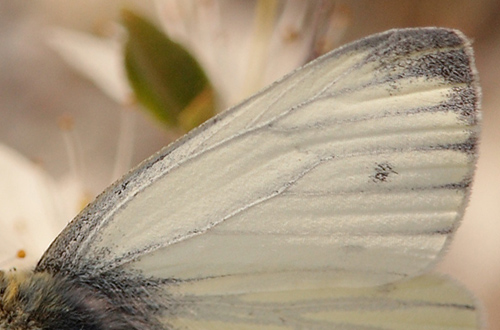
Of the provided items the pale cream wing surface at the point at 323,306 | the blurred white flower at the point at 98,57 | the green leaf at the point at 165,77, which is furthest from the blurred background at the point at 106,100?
the pale cream wing surface at the point at 323,306

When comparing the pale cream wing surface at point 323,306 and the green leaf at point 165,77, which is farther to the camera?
Result: the green leaf at point 165,77

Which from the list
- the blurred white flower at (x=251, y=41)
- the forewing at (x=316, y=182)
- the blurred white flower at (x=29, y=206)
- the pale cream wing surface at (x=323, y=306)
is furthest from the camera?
the blurred white flower at (x=251, y=41)

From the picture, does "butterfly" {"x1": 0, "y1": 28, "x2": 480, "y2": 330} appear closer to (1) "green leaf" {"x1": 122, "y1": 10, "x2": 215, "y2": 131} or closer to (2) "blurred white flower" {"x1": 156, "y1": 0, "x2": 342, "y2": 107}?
(1) "green leaf" {"x1": 122, "y1": 10, "x2": 215, "y2": 131}

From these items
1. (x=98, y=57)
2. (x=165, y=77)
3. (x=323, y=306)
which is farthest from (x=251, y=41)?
(x=323, y=306)

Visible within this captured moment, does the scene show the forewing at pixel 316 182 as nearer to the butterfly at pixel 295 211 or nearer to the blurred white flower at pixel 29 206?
the butterfly at pixel 295 211

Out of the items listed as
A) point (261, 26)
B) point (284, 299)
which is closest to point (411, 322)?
point (284, 299)

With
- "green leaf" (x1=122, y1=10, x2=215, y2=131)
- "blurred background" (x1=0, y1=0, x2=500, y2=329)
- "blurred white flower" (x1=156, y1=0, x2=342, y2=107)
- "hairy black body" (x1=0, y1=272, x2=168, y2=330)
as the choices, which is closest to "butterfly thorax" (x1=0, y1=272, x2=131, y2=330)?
"hairy black body" (x1=0, y1=272, x2=168, y2=330)

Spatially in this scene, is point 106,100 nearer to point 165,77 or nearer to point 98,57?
point 98,57
